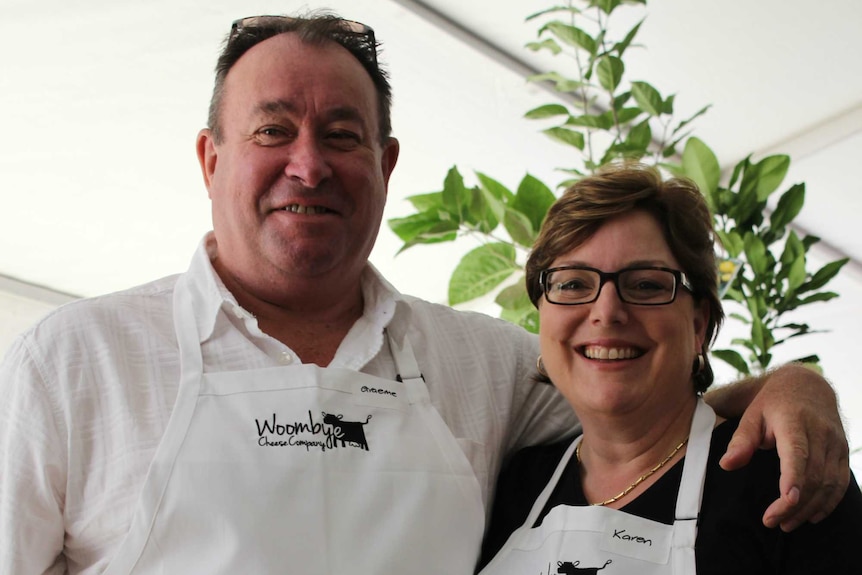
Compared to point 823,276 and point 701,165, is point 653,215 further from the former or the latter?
point 823,276

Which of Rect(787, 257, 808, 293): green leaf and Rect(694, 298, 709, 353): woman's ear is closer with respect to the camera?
Rect(694, 298, 709, 353): woman's ear

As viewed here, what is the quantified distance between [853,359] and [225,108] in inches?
111

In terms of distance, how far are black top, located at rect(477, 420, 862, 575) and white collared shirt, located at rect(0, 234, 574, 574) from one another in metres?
0.30

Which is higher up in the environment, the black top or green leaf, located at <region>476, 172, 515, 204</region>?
green leaf, located at <region>476, 172, 515, 204</region>

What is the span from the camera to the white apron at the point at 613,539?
4.63 feet

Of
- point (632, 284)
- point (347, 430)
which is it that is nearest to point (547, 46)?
point (632, 284)

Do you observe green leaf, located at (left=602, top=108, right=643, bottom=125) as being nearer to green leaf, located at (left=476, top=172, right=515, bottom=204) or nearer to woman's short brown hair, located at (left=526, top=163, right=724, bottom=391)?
green leaf, located at (left=476, top=172, right=515, bottom=204)

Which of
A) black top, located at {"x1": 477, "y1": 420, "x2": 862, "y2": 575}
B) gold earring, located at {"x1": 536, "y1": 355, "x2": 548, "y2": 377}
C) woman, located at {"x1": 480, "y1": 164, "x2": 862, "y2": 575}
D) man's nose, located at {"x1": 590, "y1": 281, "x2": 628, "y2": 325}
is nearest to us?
black top, located at {"x1": 477, "y1": 420, "x2": 862, "y2": 575}

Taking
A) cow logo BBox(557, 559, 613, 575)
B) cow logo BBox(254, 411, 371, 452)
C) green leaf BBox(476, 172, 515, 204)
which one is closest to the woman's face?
cow logo BBox(557, 559, 613, 575)

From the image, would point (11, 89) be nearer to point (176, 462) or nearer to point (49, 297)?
point (49, 297)

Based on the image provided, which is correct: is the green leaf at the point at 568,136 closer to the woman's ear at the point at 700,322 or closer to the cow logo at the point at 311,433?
the woman's ear at the point at 700,322

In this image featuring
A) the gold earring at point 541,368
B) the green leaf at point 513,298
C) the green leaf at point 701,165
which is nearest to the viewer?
the gold earring at point 541,368

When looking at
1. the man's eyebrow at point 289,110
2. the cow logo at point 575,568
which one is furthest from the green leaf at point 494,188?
the cow logo at point 575,568

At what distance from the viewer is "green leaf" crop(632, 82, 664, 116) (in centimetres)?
240
